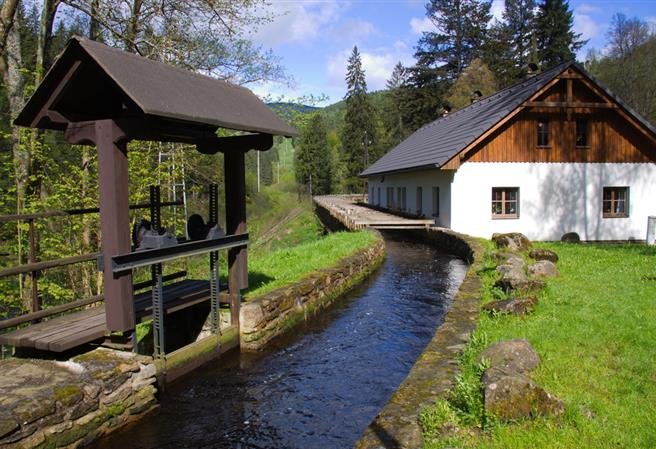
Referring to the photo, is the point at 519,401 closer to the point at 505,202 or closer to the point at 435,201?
the point at 505,202

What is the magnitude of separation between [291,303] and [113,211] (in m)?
3.93

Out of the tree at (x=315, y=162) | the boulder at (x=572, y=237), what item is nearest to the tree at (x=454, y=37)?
the tree at (x=315, y=162)

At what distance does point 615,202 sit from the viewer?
20531mm

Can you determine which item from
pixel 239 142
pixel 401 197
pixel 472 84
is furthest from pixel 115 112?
pixel 472 84

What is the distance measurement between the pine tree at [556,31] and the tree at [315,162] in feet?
90.5

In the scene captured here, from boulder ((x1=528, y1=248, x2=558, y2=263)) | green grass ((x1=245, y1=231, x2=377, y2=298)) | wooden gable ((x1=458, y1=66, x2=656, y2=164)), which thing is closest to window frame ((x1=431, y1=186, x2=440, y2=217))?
wooden gable ((x1=458, y1=66, x2=656, y2=164))

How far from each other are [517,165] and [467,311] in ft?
44.8

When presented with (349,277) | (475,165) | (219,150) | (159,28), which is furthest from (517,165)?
(219,150)

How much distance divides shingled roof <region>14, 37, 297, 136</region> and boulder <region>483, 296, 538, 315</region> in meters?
4.11

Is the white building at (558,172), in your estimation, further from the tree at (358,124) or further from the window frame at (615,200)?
the tree at (358,124)

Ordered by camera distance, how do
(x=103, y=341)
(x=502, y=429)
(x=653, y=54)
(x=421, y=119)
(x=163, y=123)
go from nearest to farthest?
(x=502, y=429) → (x=103, y=341) → (x=163, y=123) → (x=653, y=54) → (x=421, y=119)

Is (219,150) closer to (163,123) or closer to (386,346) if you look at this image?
(163,123)

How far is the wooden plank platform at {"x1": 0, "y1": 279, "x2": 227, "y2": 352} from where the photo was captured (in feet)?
17.7

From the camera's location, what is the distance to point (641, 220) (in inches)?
802
